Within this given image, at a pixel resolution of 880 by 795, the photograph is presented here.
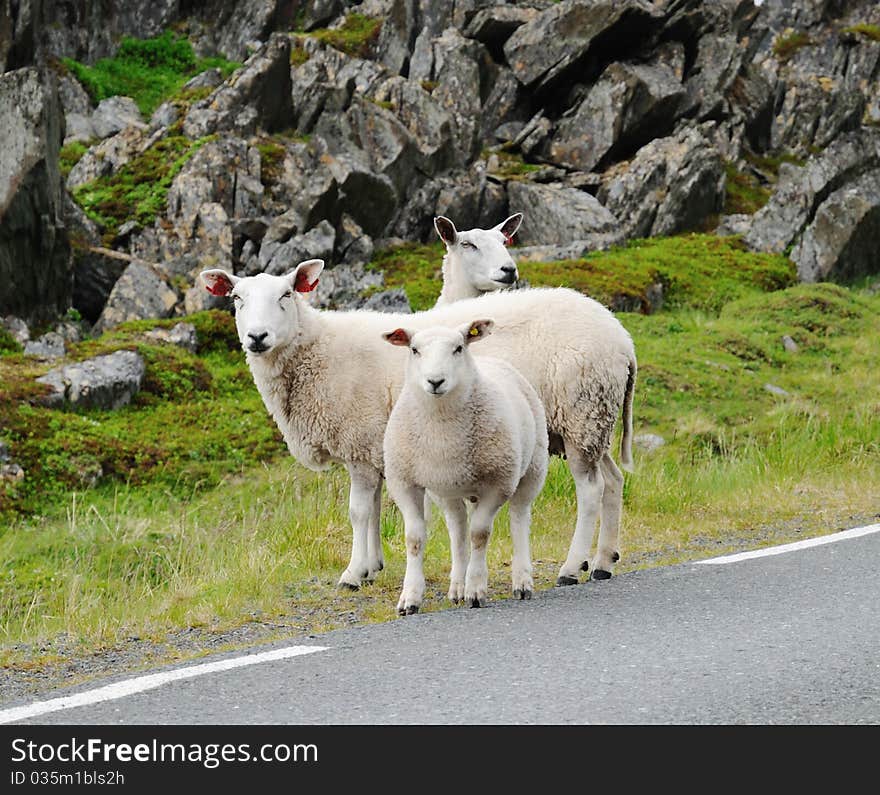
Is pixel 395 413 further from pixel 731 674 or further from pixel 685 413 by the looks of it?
pixel 685 413

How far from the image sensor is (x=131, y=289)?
1962 centimetres

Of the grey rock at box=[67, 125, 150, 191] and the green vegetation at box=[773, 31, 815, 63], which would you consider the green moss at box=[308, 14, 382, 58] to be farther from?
the green vegetation at box=[773, 31, 815, 63]

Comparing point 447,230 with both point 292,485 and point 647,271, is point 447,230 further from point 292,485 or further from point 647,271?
point 647,271

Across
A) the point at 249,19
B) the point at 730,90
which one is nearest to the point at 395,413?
the point at 730,90

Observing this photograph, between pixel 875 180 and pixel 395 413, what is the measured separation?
2179cm

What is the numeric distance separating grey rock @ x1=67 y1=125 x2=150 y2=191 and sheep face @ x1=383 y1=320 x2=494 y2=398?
19.1 meters

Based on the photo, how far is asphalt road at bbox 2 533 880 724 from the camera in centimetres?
479

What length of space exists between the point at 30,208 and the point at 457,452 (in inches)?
522

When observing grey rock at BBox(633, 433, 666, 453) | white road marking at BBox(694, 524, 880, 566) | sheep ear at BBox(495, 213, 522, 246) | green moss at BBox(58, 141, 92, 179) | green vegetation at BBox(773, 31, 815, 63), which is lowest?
grey rock at BBox(633, 433, 666, 453)

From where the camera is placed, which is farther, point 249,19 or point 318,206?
point 249,19

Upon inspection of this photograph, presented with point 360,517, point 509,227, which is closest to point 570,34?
point 509,227

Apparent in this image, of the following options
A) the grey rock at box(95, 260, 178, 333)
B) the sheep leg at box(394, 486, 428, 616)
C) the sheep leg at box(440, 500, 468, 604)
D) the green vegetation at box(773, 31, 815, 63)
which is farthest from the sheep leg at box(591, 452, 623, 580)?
the green vegetation at box(773, 31, 815, 63)

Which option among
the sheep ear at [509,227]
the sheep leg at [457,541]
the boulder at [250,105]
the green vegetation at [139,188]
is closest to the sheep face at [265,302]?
the sheep leg at [457,541]

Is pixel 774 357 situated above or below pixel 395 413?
below
